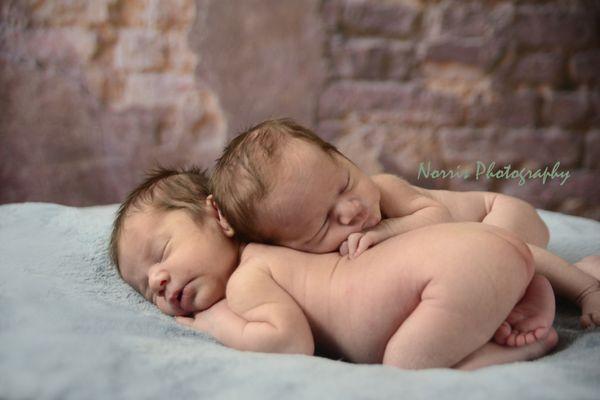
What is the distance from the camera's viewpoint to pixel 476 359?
83 centimetres

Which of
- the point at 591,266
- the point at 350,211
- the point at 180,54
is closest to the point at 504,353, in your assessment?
the point at 350,211

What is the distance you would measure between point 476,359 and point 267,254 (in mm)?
356

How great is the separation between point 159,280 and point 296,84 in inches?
46.9

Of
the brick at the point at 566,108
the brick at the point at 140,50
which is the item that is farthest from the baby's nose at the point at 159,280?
the brick at the point at 566,108

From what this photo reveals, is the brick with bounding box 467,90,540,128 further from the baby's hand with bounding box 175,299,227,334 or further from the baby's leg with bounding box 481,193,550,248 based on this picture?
the baby's hand with bounding box 175,299,227,334

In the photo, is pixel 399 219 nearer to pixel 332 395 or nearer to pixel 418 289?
pixel 418 289

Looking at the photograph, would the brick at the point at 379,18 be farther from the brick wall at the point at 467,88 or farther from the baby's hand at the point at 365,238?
the baby's hand at the point at 365,238

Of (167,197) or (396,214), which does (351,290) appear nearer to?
(396,214)

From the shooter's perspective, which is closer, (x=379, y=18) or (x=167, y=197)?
(x=167, y=197)

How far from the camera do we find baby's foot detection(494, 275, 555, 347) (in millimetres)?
861

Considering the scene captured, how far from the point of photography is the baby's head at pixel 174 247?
106cm

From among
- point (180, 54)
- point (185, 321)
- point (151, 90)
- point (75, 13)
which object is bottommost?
point (185, 321)

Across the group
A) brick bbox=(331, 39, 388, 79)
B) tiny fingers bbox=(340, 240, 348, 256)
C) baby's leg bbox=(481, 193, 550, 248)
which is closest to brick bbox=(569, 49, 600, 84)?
brick bbox=(331, 39, 388, 79)

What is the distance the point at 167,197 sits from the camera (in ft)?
3.80
